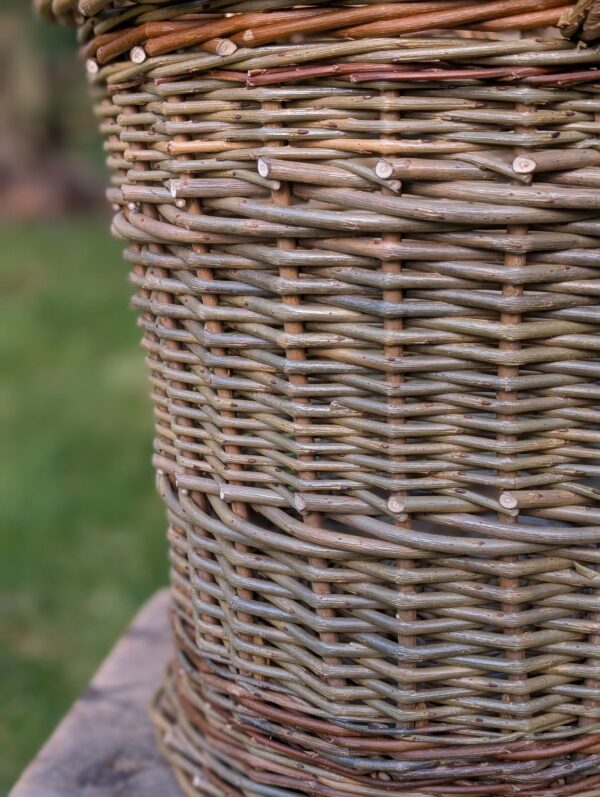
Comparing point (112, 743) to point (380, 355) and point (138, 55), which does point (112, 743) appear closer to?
point (380, 355)

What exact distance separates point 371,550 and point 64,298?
12.9 feet

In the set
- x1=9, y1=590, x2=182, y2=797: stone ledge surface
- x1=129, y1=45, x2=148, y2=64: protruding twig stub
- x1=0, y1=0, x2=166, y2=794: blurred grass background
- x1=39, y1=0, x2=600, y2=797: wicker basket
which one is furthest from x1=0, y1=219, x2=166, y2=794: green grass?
x1=129, y1=45, x2=148, y2=64: protruding twig stub

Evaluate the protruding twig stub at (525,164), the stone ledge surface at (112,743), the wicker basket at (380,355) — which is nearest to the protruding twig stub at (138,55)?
the wicker basket at (380,355)

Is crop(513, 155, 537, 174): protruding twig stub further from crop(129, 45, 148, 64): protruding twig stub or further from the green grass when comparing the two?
the green grass

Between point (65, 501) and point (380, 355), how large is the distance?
203 centimetres

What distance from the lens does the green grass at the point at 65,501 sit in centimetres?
201

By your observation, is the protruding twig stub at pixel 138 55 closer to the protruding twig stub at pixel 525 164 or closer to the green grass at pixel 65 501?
the protruding twig stub at pixel 525 164

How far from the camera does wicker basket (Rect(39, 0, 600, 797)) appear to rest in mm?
767

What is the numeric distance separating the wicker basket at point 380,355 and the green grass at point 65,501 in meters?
0.99

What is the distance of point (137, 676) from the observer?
142 centimetres

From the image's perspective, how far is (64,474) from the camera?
284 cm

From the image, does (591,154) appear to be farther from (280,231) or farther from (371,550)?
(371,550)

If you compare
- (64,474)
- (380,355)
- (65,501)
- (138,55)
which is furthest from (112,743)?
(64,474)

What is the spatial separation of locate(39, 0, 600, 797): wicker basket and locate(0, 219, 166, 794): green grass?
0.99m
